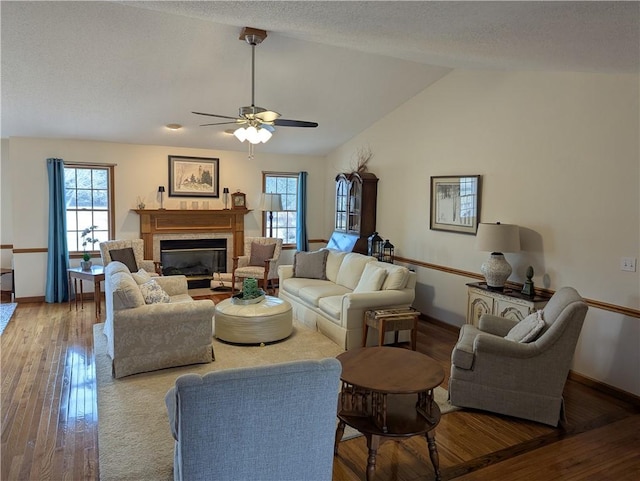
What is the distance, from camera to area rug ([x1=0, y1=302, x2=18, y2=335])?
5541 millimetres

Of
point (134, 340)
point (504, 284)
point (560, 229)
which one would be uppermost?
point (560, 229)

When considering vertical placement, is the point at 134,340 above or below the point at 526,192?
below

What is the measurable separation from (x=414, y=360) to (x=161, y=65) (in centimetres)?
391

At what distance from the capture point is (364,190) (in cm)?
696

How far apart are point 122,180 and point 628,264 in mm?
6807

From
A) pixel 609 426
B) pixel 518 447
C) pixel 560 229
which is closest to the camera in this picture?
pixel 518 447

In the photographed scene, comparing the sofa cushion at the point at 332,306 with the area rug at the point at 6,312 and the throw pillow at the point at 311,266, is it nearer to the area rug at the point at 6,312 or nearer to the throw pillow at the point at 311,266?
the throw pillow at the point at 311,266

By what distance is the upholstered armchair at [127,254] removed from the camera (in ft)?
21.5

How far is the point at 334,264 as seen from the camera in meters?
6.35

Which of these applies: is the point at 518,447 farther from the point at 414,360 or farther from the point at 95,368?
the point at 95,368

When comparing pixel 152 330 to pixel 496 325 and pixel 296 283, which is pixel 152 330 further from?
pixel 496 325

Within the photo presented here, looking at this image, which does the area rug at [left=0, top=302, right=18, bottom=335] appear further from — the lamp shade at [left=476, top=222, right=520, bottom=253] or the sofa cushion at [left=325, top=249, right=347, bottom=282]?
the lamp shade at [left=476, top=222, right=520, bottom=253]

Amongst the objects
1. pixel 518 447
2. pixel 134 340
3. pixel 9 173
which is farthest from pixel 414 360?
pixel 9 173

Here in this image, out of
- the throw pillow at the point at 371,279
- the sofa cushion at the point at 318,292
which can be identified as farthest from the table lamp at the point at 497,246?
the sofa cushion at the point at 318,292
